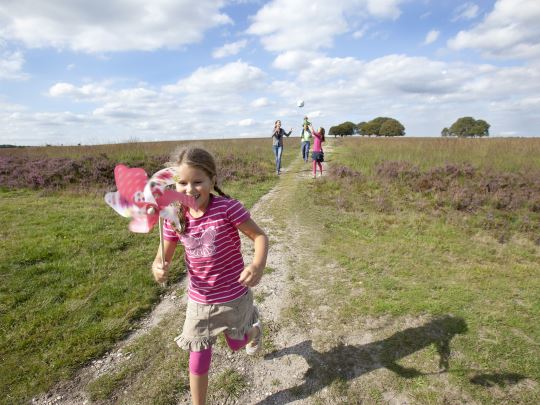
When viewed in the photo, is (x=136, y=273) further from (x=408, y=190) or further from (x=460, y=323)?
(x=408, y=190)

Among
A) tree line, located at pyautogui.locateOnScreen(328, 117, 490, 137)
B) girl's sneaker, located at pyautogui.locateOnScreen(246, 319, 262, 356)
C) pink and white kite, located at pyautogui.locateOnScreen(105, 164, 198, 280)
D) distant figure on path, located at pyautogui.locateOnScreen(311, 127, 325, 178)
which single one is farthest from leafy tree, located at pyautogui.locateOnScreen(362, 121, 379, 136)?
pink and white kite, located at pyautogui.locateOnScreen(105, 164, 198, 280)

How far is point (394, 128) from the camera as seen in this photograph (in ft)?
226

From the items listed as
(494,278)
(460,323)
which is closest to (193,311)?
(460,323)

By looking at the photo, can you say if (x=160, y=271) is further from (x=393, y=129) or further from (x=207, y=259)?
(x=393, y=129)

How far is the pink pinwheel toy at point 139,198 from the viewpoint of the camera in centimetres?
195

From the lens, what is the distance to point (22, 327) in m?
3.79

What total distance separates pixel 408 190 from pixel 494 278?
223 inches

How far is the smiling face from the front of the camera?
2193mm

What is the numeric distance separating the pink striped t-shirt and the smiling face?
14cm

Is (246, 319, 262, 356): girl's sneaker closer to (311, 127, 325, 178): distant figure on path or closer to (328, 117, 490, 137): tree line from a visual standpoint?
(311, 127, 325, 178): distant figure on path

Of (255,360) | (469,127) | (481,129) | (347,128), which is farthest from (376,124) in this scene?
(255,360)

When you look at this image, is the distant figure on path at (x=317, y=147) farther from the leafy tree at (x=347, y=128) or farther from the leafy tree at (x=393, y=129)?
the leafy tree at (x=347, y=128)

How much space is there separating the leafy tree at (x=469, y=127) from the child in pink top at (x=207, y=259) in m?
66.5

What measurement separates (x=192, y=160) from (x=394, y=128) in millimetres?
73109
